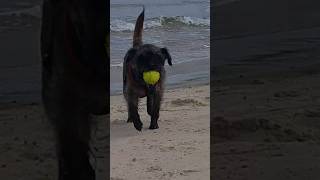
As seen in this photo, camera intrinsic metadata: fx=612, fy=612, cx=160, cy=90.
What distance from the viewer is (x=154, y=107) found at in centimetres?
333

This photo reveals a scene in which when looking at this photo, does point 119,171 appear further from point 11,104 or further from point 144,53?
point 11,104

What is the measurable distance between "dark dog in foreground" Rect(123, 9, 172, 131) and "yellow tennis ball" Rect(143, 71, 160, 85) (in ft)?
0.05

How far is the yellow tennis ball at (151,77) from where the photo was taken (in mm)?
3104

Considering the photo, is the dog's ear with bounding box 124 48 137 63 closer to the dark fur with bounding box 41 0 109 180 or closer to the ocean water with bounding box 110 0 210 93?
the dark fur with bounding box 41 0 109 180

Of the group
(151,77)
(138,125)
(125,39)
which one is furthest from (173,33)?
(151,77)

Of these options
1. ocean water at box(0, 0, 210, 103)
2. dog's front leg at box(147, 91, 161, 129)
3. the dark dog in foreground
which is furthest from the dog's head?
ocean water at box(0, 0, 210, 103)

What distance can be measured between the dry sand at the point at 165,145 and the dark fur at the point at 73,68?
1.12 m

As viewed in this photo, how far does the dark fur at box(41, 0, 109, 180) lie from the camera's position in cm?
128

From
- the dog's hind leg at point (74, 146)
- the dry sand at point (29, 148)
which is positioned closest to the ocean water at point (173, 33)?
the dry sand at point (29, 148)
